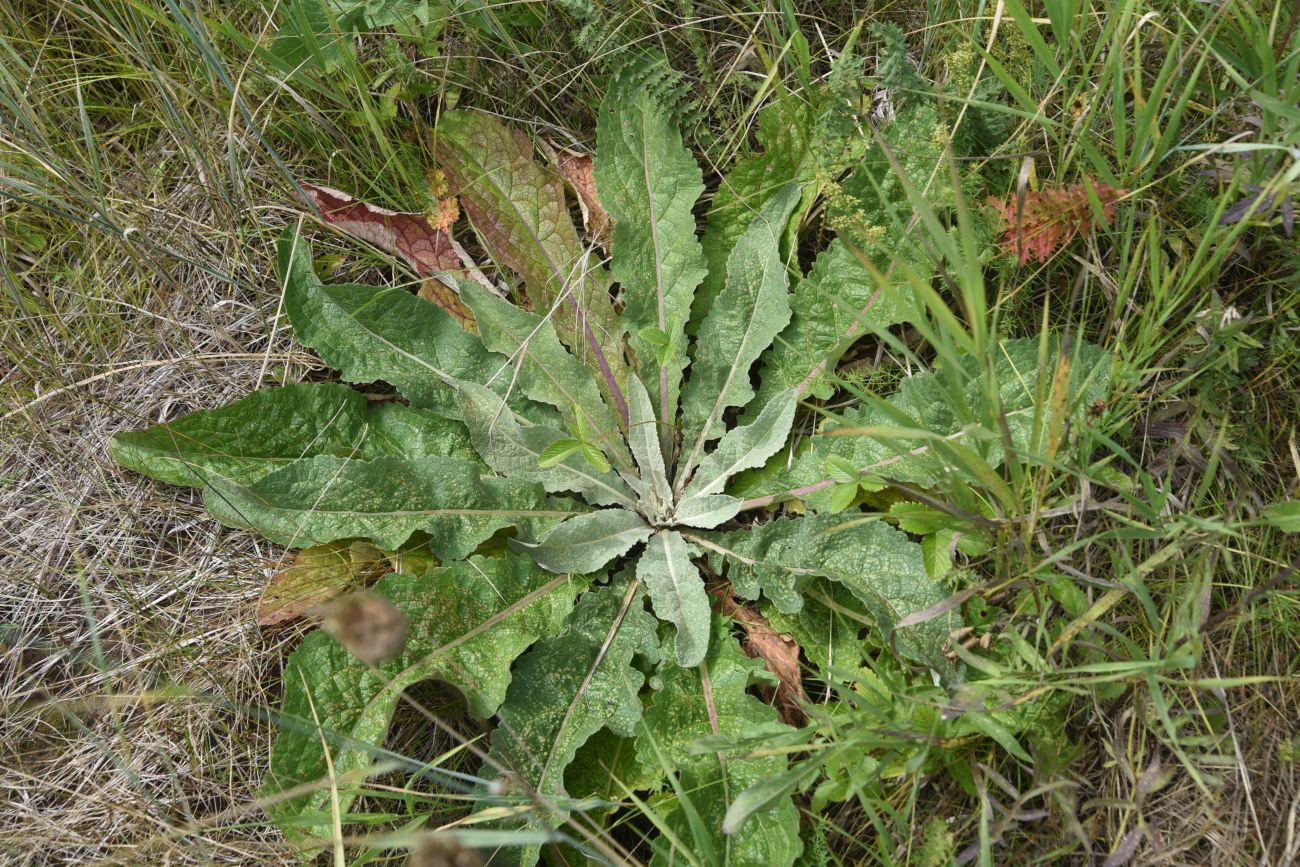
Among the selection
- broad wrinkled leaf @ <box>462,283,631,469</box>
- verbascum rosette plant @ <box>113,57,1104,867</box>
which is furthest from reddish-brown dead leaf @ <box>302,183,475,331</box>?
broad wrinkled leaf @ <box>462,283,631,469</box>

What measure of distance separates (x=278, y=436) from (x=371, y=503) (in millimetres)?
304

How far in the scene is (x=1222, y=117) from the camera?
74.9 inches

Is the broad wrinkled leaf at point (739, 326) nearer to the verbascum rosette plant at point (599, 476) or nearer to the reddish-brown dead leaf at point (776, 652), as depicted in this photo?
the verbascum rosette plant at point (599, 476)

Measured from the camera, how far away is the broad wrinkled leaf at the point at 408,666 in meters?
1.72

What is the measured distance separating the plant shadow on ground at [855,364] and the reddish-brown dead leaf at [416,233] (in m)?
0.08

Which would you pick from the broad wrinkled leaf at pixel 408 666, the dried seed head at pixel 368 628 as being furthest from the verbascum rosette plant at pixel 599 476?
the dried seed head at pixel 368 628

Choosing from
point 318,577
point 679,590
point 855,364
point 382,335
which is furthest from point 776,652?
point 382,335

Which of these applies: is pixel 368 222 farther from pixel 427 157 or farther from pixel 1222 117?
pixel 1222 117

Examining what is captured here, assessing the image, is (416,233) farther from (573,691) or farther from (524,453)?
(573,691)

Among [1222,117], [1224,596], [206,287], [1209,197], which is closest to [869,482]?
[1224,596]

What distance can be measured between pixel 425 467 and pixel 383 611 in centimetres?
97

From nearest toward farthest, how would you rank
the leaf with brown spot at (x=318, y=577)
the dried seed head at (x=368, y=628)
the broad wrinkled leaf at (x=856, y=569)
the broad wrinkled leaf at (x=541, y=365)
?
the dried seed head at (x=368, y=628), the broad wrinkled leaf at (x=856, y=569), the leaf with brown spot at (x=318, y=577), the broad wrinkled leaf at (x=541, y=365)

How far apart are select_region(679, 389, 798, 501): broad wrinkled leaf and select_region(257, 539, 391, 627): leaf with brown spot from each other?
0.78 metres

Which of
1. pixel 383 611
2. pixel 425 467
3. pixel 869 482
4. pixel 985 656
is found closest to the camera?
pixel 383 611
